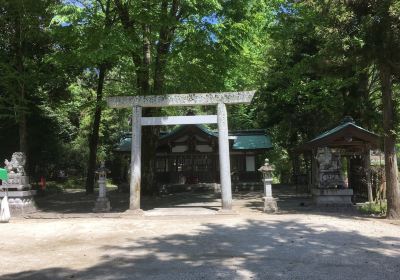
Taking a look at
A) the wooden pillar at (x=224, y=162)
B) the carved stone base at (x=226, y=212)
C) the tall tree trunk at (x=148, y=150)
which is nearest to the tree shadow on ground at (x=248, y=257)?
the carved stone base at (x=226, y=212)

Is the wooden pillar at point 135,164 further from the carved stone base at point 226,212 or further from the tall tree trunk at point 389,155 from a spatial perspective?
the tall tree trunk at point 389,155

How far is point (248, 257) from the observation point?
782 centimetres

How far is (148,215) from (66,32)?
729 cm

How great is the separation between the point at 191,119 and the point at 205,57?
11.6 feet

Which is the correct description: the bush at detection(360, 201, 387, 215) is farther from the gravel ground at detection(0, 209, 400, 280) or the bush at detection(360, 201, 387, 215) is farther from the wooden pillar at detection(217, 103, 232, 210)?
the wooden pillar at detection(217, 103, 232, 210)

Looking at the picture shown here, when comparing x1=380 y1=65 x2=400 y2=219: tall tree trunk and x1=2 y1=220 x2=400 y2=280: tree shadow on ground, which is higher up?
x1=380 y1=65 x2=400 y2=219: tall tree trunk

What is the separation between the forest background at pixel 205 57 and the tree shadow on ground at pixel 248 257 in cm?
427

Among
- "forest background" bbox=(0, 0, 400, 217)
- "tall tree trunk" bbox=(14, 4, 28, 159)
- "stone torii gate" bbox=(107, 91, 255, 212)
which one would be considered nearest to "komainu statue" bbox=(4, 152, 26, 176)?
"tall tree trunk" bbox=(14, 4, 28, 159)

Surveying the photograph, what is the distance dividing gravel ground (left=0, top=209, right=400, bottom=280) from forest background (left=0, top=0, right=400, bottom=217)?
3776mm

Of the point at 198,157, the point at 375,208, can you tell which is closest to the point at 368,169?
the point at 375,208

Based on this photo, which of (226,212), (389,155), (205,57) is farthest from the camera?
(205,57)

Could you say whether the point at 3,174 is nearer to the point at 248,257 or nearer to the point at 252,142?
the point at 248,257

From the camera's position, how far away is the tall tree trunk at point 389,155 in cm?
1228

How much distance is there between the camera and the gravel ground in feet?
22.4
